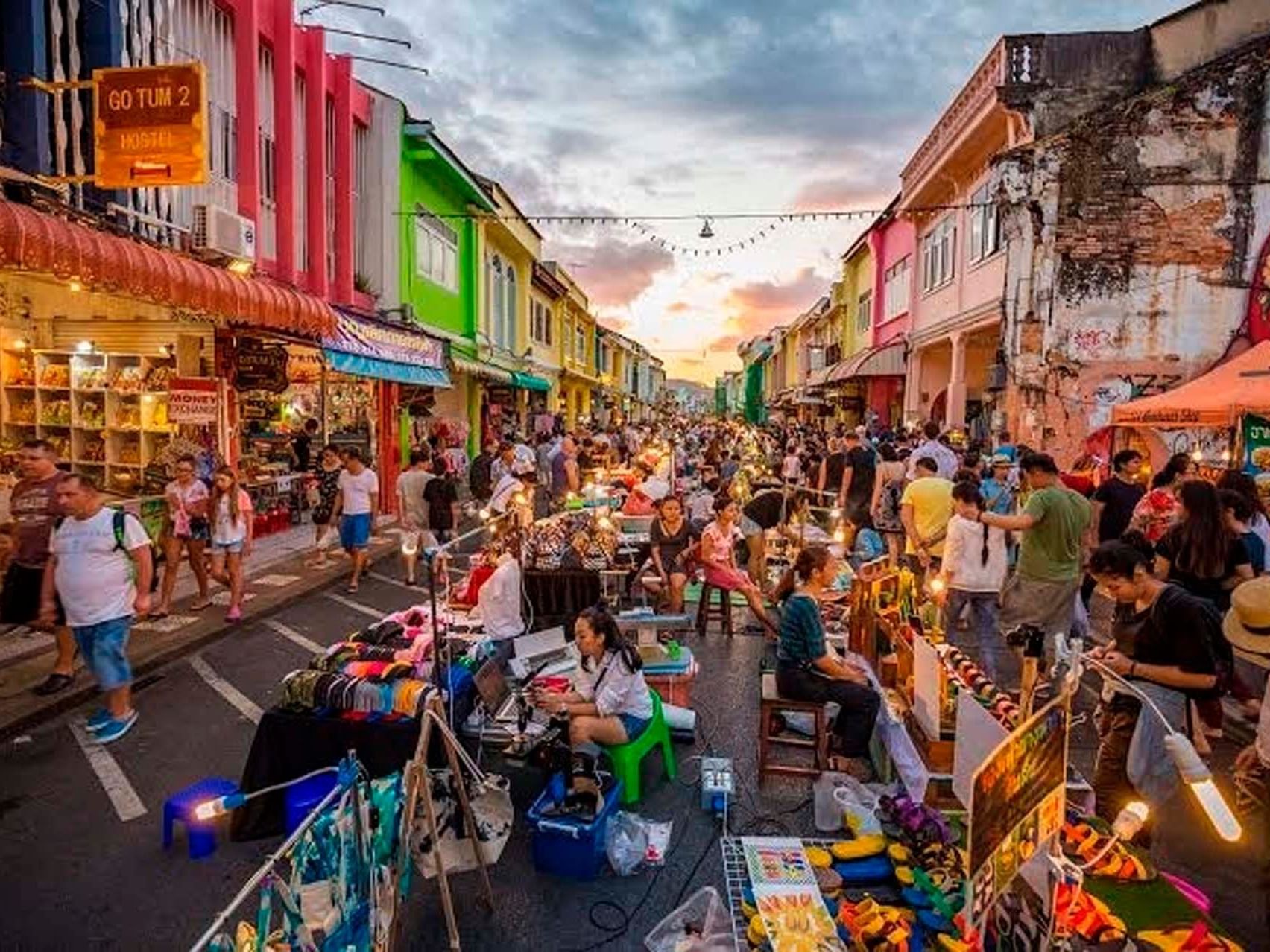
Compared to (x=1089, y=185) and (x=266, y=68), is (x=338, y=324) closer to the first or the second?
(x=266, y=68)

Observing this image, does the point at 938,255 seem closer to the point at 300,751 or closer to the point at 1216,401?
the point at 1216,401

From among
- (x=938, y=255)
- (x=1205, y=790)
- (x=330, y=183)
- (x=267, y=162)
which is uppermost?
→ (x=938, y=255)

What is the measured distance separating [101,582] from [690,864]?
185 inches

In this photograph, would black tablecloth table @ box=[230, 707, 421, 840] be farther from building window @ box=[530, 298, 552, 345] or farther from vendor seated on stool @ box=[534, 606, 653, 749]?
building window @ box=[530, 298, 552, 345]

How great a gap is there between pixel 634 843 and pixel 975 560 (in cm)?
413

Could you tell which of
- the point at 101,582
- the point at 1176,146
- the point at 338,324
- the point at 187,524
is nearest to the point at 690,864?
the point at 101,582

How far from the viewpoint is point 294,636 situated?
8.58 m

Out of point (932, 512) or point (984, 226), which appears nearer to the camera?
point (932, 512)

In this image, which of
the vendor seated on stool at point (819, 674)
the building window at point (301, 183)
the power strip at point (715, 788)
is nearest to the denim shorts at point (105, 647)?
the power strip at point (715, 788)

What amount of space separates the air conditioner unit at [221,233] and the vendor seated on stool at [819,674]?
871 cm

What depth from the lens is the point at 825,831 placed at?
4887 mm

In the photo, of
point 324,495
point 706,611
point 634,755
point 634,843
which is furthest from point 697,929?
point 324,495

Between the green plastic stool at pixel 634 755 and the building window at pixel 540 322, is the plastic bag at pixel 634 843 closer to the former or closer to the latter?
the green plastic stool at pixel 634 755

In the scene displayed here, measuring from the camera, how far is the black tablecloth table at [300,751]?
4703 mm
